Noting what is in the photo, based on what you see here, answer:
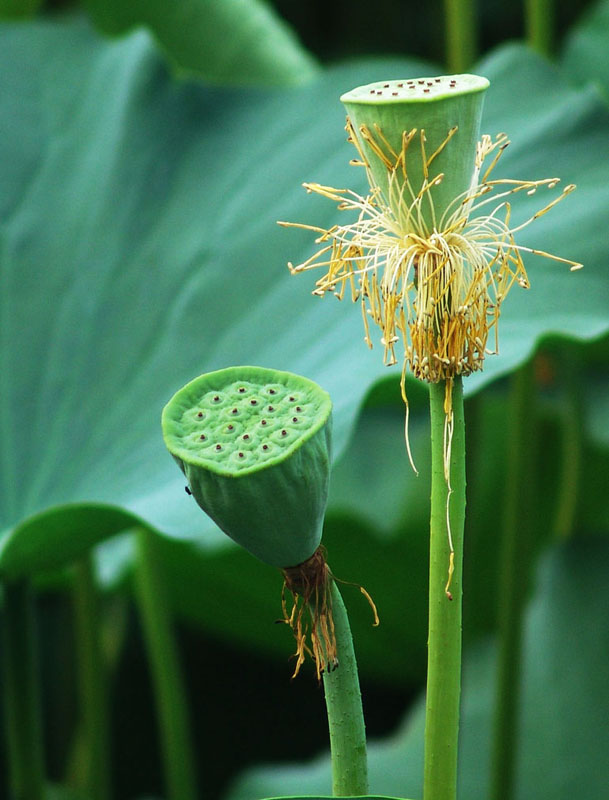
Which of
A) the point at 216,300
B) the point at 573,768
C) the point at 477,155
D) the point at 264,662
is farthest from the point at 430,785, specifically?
the point at 264,662

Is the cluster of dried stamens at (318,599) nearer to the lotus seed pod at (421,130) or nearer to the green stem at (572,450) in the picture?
the lotus seed pod at (421,130)

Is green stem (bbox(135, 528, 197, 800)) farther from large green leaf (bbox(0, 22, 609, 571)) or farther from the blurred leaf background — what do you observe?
large green leaf (bbox(0, 22, 609, 571))

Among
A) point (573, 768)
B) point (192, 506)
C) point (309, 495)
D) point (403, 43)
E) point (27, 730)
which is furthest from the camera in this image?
point (403, 43)

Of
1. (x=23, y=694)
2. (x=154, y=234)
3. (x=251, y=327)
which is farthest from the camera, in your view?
(x=154, y=234)

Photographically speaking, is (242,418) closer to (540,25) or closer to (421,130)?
(421,130)

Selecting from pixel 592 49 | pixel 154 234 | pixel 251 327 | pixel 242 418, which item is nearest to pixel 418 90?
pixel 242 418

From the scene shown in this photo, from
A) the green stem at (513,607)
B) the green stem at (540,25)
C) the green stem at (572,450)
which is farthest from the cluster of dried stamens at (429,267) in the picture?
the green stem at (572,450)

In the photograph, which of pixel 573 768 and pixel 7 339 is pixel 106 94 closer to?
pixel 7 339
